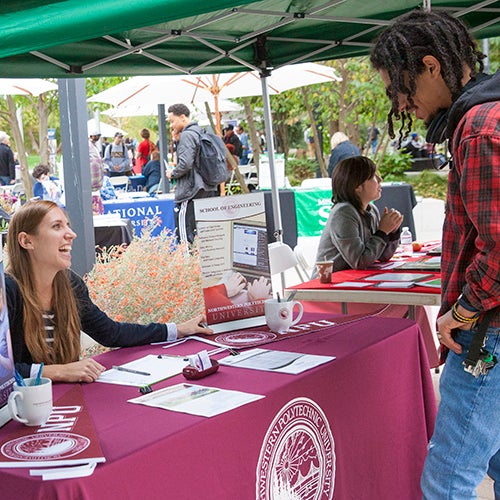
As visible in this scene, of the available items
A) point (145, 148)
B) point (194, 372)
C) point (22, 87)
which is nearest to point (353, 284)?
point (194, 372)

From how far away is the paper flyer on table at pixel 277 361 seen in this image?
230cm

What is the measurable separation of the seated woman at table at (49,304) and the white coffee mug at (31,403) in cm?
59

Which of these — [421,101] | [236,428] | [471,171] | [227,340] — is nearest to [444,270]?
[471,171]

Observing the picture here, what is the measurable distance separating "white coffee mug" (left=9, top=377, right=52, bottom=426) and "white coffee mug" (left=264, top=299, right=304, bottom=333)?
1.08 m

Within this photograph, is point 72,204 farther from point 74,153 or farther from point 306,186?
point 306,186

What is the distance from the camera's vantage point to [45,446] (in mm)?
1717

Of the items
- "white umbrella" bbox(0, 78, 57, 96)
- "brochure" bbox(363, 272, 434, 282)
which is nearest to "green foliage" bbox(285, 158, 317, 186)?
"white umbrella" bbox(0, 78, 57, 96)

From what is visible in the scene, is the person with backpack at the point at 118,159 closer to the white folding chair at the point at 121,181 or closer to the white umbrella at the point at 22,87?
the white folding chair at the point at 121,181

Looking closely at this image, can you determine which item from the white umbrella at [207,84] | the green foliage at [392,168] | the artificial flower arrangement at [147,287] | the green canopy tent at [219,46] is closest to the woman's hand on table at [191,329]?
the green canopy tent at [219,46]

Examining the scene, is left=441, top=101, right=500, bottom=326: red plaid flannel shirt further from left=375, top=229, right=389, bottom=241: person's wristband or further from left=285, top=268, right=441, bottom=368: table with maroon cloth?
left=375, top=229, right=389, bottom=241: person's wristband

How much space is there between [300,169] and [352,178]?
15.3 meters

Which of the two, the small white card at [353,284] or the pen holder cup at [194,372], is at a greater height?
the small white card at [353,284]

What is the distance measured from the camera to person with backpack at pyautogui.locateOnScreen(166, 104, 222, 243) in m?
7.52

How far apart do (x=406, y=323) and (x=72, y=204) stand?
136 inches
